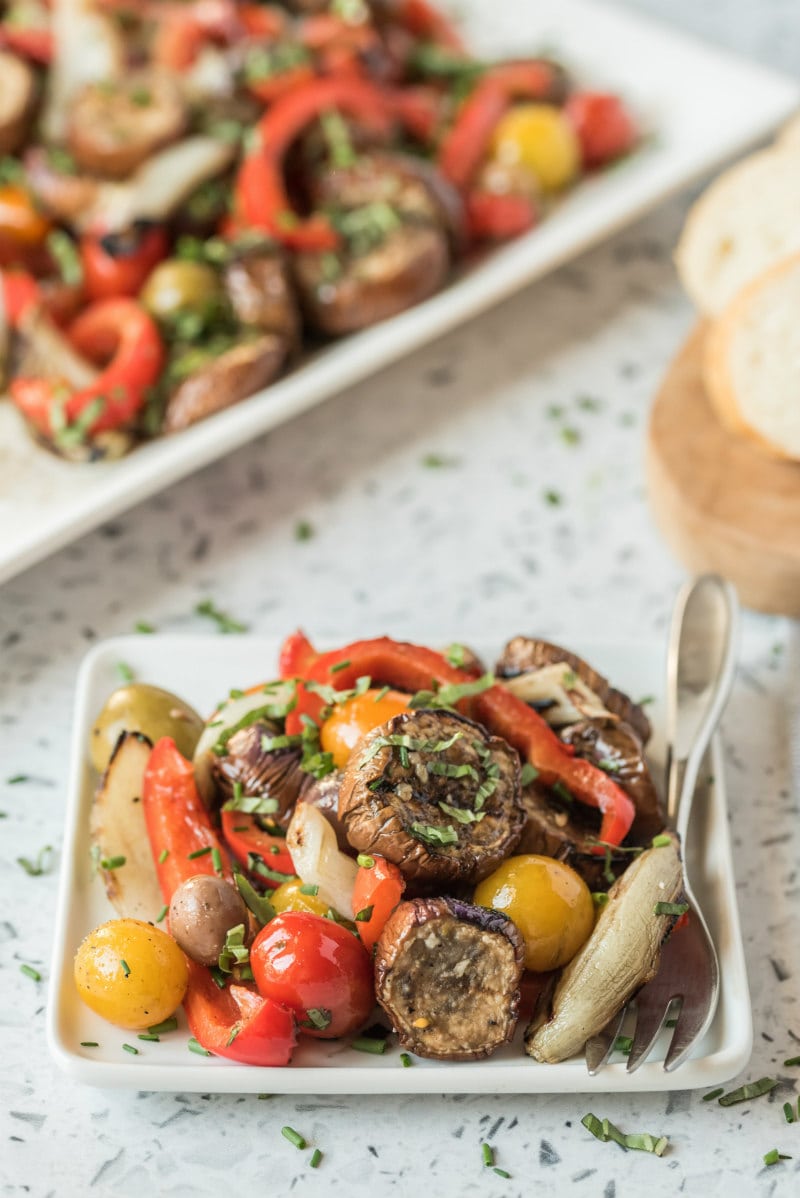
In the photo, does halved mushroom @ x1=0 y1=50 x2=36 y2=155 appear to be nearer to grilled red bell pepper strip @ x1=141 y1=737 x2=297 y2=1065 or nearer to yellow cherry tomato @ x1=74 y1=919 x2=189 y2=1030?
grilled red bell pepper strip @ x1=141 y1=737 x2=297 y2=1065

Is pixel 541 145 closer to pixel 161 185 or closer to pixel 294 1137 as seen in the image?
pixel 161 185

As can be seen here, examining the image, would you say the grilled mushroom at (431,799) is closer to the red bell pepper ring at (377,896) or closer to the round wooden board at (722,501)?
the red bell pepper ring at (377,896)

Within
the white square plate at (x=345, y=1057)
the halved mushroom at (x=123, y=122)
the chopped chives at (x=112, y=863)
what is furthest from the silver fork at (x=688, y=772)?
the halved mushroom at (x=123, y=122)

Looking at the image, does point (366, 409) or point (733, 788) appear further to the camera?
point (366, 409)

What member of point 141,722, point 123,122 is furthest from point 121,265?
point 141,722

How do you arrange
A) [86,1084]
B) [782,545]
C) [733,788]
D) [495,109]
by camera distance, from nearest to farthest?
[86,1084]
[733,788]
[782,545]
[495,109]

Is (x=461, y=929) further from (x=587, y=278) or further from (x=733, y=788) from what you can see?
(x=587, y=278)

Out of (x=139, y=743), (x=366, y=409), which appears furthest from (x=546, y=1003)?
(x=366, y=409)
